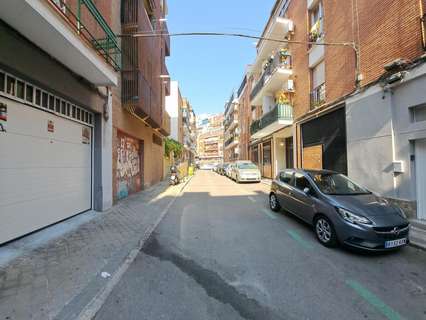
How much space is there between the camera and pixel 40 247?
4.39m

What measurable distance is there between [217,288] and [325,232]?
9.30 feet

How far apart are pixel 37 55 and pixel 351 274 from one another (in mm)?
6951

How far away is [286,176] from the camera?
24.1 feet

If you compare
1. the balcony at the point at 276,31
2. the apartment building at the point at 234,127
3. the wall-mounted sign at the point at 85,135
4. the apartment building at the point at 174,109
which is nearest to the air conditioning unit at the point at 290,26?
the balcony at the point at 276,31

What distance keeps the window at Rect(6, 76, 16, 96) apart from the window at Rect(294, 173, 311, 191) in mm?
6754

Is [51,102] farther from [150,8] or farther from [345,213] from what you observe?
[150,8]

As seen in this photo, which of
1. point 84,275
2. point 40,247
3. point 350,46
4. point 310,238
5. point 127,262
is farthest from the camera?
point 350,46

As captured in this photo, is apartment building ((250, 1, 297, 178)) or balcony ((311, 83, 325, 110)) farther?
apartment building ((250, 1, 297, 178))

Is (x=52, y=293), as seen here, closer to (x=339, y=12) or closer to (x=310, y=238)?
(x=310, y=238)

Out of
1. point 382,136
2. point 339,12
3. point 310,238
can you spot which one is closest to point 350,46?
point 339,12

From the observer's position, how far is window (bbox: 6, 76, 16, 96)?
4379mm

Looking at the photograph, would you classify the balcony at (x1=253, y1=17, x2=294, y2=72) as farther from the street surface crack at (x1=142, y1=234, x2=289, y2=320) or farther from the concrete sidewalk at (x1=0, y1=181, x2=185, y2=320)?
the street surface crack at (x1=142, y1=234, x2=289, y2=320)

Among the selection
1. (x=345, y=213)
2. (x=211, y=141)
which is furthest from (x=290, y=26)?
(x=211, y=141)

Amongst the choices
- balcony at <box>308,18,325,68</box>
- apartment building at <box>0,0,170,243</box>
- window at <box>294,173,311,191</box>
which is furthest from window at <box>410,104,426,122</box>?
apartment building at <box>0,0,170,243</box>
